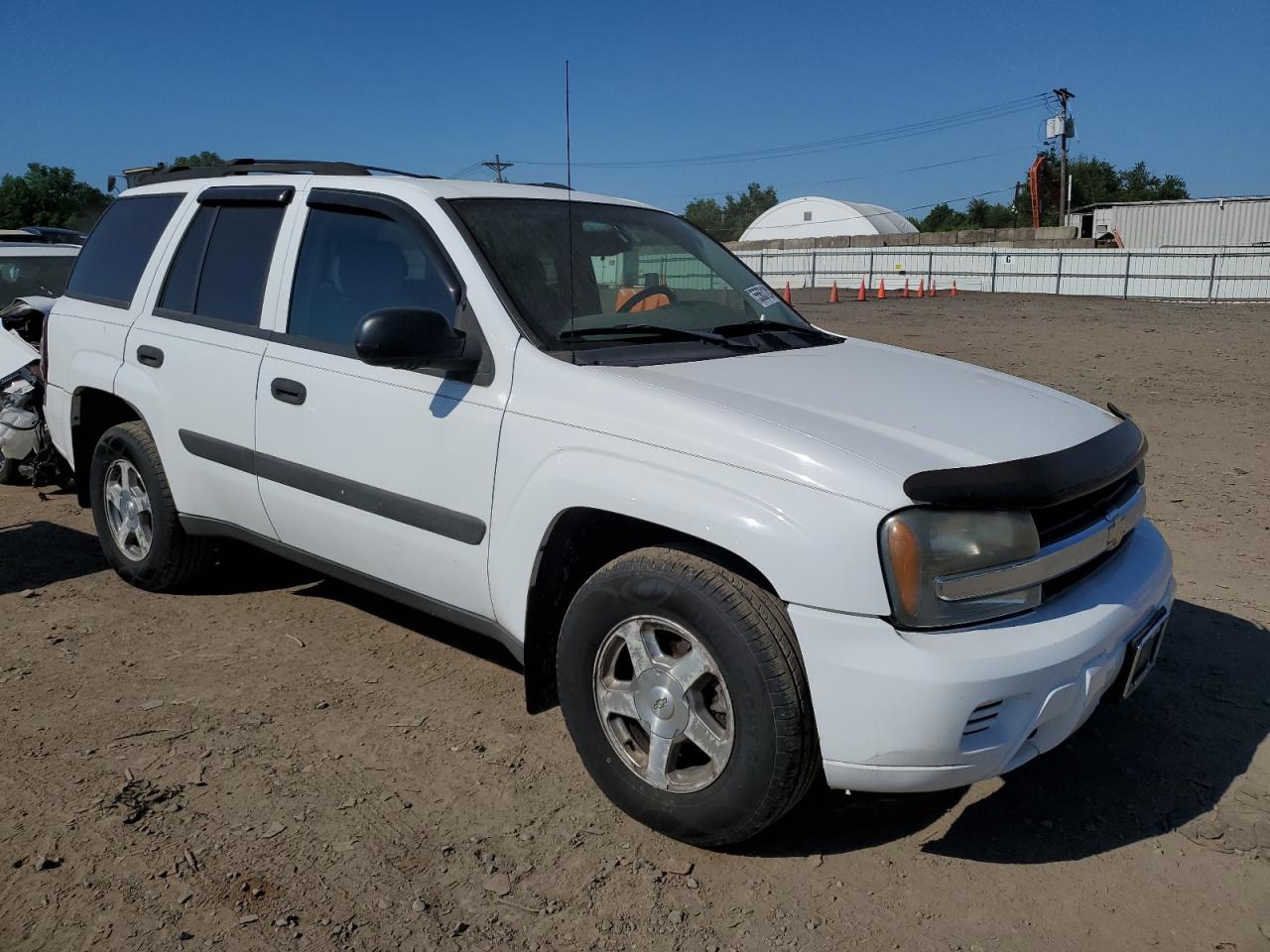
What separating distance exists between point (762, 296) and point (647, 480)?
1.71m

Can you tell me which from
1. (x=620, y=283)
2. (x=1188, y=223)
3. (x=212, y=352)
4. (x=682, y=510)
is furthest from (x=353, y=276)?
(x=1188, y=223)

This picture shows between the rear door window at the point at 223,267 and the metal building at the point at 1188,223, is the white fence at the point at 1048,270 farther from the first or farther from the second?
the rear door window at the point at 223,267

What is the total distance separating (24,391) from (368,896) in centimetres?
568

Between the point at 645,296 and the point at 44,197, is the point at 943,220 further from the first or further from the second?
the point at 645,296

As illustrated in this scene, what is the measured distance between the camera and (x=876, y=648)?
248 cm

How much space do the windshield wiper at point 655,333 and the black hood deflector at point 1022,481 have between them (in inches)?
46.7

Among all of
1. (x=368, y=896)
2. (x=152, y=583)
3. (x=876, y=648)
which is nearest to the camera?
(x=876, y=648)

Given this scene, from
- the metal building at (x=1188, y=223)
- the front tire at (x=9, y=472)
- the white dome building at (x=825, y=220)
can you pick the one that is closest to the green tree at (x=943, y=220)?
the white dome building at (x=825, y=220)

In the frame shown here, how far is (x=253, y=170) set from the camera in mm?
4570

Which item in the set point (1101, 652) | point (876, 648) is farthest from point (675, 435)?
point (1101, 652)

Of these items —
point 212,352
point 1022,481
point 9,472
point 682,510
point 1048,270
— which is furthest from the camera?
point 1048,270

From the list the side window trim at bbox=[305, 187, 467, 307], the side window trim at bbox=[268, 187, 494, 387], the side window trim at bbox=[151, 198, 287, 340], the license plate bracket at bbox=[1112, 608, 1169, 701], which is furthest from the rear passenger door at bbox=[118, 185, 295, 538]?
the license plate bracket at bbox=[1112, 608, 1169, 701]

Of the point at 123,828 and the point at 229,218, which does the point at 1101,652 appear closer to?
the point at 123,828

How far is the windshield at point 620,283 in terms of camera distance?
3.42 m
